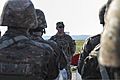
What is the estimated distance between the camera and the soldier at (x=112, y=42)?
3.24m

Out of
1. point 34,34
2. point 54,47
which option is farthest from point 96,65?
point 34,34

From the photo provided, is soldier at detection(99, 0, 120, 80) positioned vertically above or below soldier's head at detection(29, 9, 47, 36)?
above

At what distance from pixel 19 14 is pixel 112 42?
286cm

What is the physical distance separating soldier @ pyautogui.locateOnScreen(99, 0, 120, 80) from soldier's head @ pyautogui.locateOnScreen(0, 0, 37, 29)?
2.66 m

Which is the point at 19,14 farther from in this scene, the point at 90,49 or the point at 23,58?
the point at 90,49

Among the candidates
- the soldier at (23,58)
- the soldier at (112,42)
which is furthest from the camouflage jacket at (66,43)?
the soldier at (112,42)

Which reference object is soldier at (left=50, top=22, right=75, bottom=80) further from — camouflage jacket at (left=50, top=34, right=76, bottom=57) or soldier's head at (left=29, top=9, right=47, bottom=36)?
soldier's head at (left=29, top=9, right=47, bottom=36)

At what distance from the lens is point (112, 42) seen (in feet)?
10.7

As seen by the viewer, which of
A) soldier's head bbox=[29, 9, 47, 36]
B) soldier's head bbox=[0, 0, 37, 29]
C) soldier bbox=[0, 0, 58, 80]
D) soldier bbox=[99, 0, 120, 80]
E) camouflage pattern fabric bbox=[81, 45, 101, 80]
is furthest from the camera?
soldier's head bbox=[29, 9, 47, 36]

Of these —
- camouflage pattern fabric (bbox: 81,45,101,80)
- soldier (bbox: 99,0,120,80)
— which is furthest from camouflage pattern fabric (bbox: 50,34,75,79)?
soldier (bbox: 99,0,120,80)

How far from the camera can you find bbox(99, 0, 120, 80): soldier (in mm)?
3238

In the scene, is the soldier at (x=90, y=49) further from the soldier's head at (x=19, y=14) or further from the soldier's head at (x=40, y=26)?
the soldier's head at (x=40, y=26)

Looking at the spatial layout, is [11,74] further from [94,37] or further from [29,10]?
[94,37]

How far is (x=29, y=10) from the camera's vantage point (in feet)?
19.7
